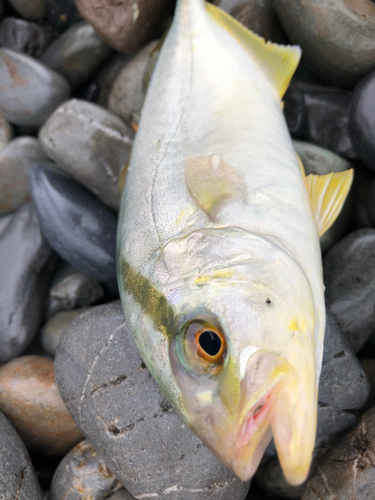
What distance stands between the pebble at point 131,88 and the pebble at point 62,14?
32.1 inches

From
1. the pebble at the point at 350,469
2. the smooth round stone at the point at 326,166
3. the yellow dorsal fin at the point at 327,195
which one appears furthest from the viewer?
the smooth round stone at the point at 326,166

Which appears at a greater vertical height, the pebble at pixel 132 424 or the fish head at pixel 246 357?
the fish head at pixel 246 357

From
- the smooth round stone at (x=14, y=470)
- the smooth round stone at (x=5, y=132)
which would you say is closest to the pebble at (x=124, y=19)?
the smooth round stone at (x=5, y=132)

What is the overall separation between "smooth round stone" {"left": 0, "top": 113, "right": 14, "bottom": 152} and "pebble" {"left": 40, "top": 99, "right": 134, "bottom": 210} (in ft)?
2.37

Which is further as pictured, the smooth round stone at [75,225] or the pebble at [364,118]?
the smooth round stone at [75,225]

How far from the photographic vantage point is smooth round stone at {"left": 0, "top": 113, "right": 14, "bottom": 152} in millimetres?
3303

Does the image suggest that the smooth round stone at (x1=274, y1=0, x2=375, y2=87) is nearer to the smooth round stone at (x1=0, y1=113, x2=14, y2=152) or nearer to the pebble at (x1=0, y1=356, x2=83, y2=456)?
the smooth round stone at (x1=0, y1=113, x2=14, y2=152)

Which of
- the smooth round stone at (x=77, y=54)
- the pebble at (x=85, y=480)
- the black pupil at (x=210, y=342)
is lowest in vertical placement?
the pebble at (x=85, y=480)

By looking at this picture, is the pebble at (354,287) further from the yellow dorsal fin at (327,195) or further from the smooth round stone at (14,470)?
the smooth round stone at (14,470)

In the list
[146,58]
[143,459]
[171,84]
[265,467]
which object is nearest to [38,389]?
[143,459]

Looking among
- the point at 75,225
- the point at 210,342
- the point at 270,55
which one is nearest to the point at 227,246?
the point at 210,342

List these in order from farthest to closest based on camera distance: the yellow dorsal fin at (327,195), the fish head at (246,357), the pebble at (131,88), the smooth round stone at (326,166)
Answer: the pebble at (131,88), the smooth round stone at (326,166), the yellow dorsal fin at (327,195), the fish head at (246,357)

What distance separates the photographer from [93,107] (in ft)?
9.34

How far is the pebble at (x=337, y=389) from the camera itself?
209 cm
